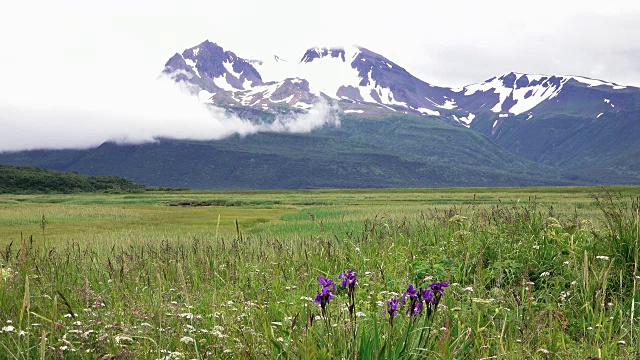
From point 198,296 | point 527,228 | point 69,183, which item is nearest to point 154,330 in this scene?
point 198,296

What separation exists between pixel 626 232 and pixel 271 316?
6.29m

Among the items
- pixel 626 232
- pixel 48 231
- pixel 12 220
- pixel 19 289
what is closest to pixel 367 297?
pixel 626 232

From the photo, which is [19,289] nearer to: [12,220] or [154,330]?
[154,330]

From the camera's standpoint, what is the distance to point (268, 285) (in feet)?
28.0

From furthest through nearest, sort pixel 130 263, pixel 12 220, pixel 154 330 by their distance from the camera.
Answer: pixel 12 220 → pixel 130 263 → pixel 154 330

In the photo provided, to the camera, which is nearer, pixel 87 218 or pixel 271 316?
pixel 271 316

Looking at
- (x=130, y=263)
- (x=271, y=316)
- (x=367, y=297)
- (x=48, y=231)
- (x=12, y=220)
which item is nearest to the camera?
(x=271, y=316)

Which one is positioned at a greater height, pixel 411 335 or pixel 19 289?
pixel 411 335

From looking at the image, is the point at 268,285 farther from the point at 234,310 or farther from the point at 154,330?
the point at 154,330

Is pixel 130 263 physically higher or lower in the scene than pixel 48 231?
higher

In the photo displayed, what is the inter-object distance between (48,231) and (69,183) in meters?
181

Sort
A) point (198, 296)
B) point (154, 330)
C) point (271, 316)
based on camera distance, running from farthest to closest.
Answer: point (198, 296) → point (271, 316) → point (154, 330)

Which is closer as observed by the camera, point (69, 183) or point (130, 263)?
point (130, 263)

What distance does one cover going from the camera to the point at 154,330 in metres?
5.76
